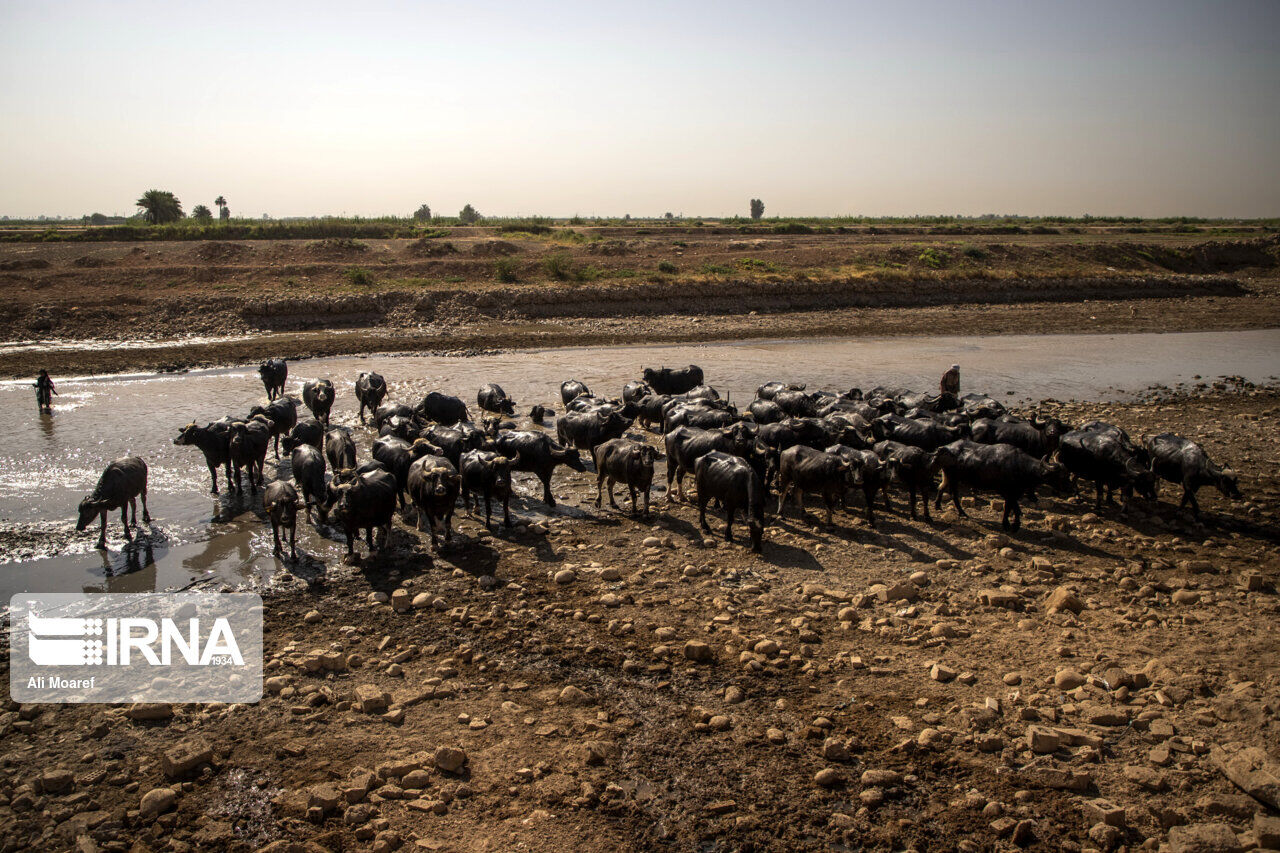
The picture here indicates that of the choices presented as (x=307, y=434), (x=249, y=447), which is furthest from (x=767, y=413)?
(x=249, y=447)

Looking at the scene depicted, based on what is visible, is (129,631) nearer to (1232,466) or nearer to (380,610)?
(380,610)

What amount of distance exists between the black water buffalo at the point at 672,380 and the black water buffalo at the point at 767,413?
12.3 feet

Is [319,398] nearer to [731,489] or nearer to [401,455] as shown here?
[401,455]

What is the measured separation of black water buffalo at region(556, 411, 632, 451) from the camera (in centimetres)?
1389

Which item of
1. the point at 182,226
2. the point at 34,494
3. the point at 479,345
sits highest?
the point at 182,226

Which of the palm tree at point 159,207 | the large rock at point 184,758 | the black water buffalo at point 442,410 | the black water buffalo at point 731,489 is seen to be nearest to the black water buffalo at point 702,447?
the black water buffalo at point 731,489

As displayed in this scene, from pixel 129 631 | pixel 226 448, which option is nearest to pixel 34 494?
pixel 226 448

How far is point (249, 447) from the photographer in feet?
40.0

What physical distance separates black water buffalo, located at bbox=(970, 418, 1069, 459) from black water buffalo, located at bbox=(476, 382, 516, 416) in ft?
31.2

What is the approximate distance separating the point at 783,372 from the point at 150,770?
768 inches

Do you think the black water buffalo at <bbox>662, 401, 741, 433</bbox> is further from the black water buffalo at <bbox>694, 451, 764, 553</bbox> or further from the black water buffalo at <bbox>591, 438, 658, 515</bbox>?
the black water buffalo at <bbox>694, 451, 764, 553</bbox>

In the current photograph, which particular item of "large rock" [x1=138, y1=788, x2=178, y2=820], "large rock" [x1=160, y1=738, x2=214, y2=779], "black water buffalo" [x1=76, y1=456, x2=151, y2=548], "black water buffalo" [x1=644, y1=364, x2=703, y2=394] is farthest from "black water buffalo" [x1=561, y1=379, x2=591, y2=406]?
"large rock" [x1=138, y1=788, x2=178, y2=820]

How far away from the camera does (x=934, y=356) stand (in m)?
26.1
